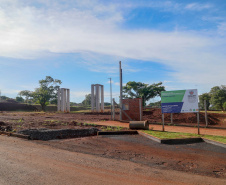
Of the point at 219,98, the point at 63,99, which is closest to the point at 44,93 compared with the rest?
the point at 63,99

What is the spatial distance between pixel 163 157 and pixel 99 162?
6.99 ft

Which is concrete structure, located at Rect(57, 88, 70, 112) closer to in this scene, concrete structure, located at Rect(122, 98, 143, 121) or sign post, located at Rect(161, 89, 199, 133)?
concrete structure, located at Rect(122, 98, 143, 121)

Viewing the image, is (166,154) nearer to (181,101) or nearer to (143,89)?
(181,101)

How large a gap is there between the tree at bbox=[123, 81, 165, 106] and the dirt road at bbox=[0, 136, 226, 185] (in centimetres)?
4564

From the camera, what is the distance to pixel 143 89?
5281 cm

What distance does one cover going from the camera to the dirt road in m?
4.83

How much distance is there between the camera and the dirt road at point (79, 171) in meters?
4.83

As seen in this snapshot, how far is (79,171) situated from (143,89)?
4811cm

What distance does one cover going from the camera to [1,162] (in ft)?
20.3

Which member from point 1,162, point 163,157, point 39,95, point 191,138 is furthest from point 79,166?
point 39,95

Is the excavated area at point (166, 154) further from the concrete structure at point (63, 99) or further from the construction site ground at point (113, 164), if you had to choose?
the concrete structure at point (63, 99)

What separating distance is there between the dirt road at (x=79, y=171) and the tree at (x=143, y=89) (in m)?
45.6

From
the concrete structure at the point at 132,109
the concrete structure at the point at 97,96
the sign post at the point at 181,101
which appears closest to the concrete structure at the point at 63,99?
the concrete structure at the point at 97,96

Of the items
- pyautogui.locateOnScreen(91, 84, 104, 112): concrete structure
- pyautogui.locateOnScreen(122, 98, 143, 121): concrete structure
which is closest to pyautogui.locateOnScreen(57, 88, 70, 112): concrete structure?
pyautogui.locateOnScreen(91, 84, 104, 112): concrete structure
